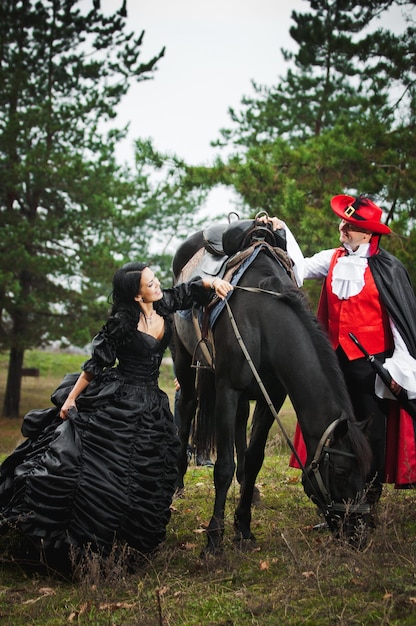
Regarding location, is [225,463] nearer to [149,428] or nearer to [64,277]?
[149,428]

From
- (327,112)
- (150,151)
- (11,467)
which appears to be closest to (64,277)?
(150,151)

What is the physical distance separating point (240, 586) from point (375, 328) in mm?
1940

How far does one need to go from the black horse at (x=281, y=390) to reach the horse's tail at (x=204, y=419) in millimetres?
961

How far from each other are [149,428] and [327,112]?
17320mm

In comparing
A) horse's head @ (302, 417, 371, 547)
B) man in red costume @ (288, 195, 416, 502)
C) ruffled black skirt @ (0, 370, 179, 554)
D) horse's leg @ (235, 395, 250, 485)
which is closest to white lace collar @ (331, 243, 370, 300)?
→ man in red costume @ (288, 195, 416, 502)

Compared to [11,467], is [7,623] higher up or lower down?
lower down

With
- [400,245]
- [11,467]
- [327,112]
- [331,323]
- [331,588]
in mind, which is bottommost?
[331,588]

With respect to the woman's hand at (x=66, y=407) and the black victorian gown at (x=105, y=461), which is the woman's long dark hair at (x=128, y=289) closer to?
the black victorian gown at (x=105, y=461)

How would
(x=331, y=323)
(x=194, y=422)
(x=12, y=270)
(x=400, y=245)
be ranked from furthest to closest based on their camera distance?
1. (x=12, y=270)
2. (x=400, y=245)
3. (x=194, y=422)
4. (x=331, y=323)

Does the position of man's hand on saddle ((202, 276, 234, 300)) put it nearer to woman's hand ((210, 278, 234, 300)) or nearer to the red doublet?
woman's hand ((210, 278, 234, 300))

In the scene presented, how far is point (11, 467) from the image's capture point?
445 centimetres

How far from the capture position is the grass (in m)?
3.10

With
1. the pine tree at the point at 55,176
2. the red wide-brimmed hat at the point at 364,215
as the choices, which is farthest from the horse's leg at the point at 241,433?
the pine tree at the point at 55,176

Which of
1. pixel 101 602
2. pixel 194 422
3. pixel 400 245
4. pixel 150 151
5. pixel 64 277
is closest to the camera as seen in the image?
pixel 101 602
